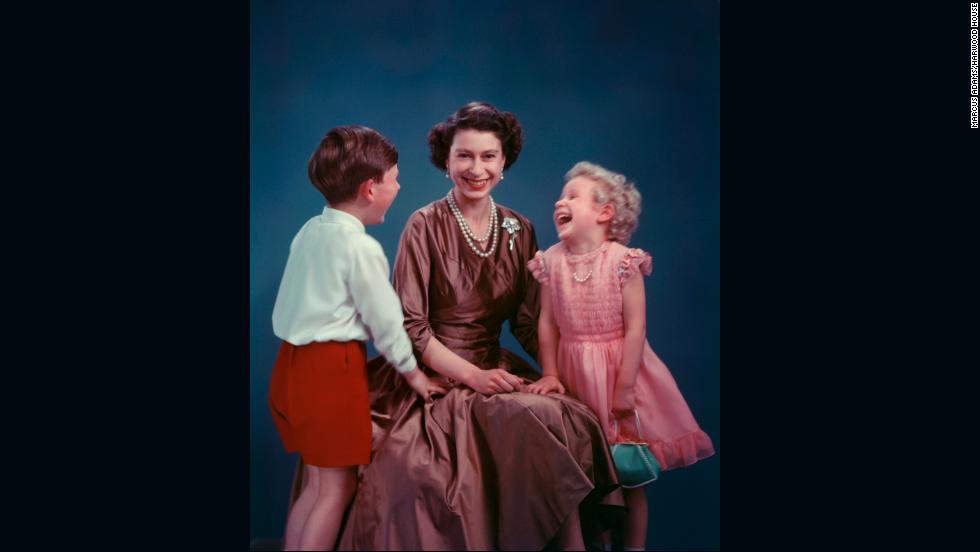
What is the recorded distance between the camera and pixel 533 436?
2.67 m

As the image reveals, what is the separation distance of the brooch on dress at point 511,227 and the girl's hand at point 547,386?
46 centimetres

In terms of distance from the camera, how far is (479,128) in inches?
115

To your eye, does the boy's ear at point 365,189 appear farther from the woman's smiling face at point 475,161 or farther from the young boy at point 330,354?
the woman's smiling face at point 475,161

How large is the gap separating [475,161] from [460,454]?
95cm

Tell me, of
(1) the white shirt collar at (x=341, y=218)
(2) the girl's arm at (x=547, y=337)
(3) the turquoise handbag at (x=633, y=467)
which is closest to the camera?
(1) the white shirt collar at (x=341, y=218)

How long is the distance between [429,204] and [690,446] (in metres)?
1.19

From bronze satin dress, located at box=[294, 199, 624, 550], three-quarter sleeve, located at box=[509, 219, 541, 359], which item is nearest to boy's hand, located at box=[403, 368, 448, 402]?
bronze satin dress, located at box=[294, 199, 624, 550]

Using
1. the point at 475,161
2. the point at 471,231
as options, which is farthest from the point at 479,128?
the point at 471,231

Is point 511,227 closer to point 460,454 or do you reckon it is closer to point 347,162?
point 347,162

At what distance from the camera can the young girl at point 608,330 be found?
2.85 meters

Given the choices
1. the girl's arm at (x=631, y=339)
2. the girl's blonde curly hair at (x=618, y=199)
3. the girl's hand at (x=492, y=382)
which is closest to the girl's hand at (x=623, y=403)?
the girl's arm at (x=631, y=339)

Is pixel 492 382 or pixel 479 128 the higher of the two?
pixel 479 128

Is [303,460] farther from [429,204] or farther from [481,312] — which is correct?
[429,204]

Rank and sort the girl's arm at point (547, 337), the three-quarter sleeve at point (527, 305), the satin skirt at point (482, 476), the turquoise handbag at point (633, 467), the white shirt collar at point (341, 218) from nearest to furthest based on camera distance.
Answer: the satin skirt at point (482, 476) < the white shirt collar at point (341, 218) < the turquoise handbag at point (633, 467) < the girl's arm at point (547, 337) < the three-quarter sleeve at point (527, 305)
